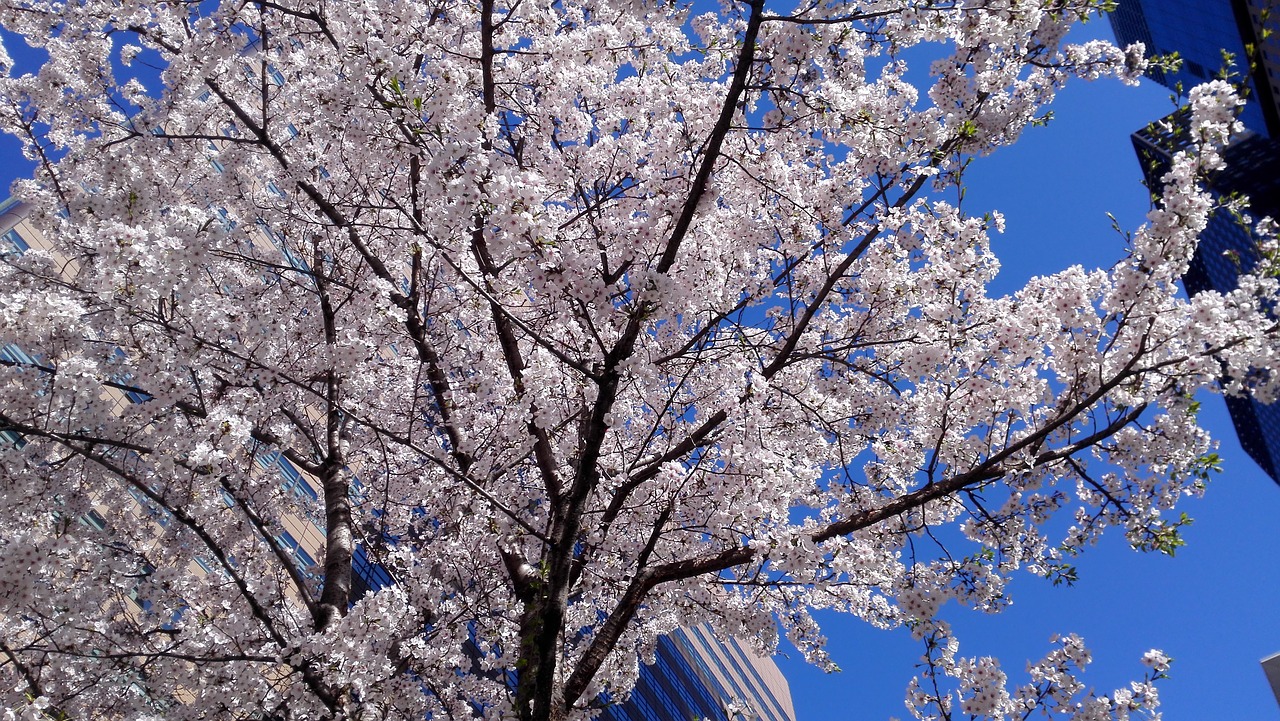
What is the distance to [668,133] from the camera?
6.96 m

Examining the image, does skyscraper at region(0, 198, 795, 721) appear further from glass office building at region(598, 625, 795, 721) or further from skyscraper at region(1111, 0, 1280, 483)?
skyscraper at region(1111, 0, 1280, 483)

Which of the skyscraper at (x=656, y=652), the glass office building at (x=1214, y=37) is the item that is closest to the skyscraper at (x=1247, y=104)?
the glass office building at (x=1214, y=37)

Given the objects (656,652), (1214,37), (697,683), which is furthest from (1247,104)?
(656,652)

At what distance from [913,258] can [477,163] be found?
3.91 metres

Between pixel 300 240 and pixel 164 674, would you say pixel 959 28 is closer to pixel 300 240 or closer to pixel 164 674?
pixel 300 240

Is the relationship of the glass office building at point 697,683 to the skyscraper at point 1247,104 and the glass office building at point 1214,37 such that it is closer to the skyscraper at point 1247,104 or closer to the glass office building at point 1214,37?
the skyscraper at point 1247,104

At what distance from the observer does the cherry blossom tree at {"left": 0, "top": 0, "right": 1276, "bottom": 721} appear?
541 cm

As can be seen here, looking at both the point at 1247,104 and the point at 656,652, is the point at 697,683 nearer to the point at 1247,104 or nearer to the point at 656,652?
the point at 656,652

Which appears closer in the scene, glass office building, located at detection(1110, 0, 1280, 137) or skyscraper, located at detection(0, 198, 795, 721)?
skyscraper, located at detection(0, 198, 795, 721)

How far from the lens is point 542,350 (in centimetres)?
793

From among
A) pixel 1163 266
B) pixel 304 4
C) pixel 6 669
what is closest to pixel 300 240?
pixel 304 4

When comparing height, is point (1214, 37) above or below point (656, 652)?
above

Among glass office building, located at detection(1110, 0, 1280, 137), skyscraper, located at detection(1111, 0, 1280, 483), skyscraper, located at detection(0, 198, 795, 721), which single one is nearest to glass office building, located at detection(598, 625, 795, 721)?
skyscraper, located at detection(0, 198, 795, 721)

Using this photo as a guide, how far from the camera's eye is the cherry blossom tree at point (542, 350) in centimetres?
541
